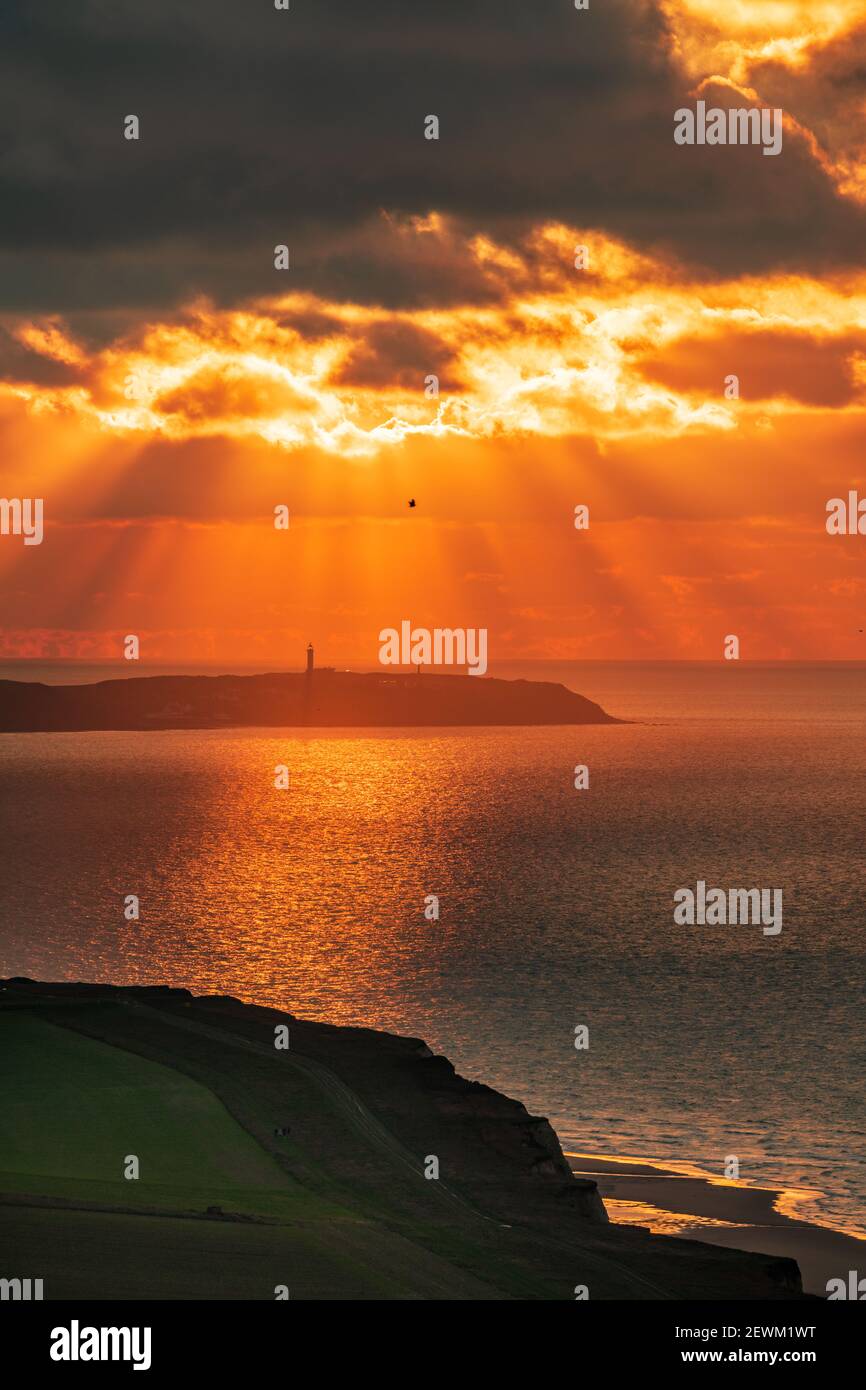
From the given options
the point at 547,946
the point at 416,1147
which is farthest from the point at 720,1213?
the point at 547,946

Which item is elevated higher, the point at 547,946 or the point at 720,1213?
the point at 547,946

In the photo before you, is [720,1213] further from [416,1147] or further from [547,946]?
[547,946]

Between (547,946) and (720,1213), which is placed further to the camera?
(547,946)

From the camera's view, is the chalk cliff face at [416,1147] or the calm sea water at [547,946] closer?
the chalk cliff face at [416,1147]

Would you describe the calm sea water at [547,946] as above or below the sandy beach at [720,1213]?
above

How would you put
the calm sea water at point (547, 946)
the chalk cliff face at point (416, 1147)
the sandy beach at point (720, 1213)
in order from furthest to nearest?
the calm sea water at point (547, 946) < the sandy beach at point (720, 1213) < the chalk cliff face at point (416, 1147)

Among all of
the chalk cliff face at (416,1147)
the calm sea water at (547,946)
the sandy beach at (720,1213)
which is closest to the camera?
the chalk cliff face at (416,1147)
